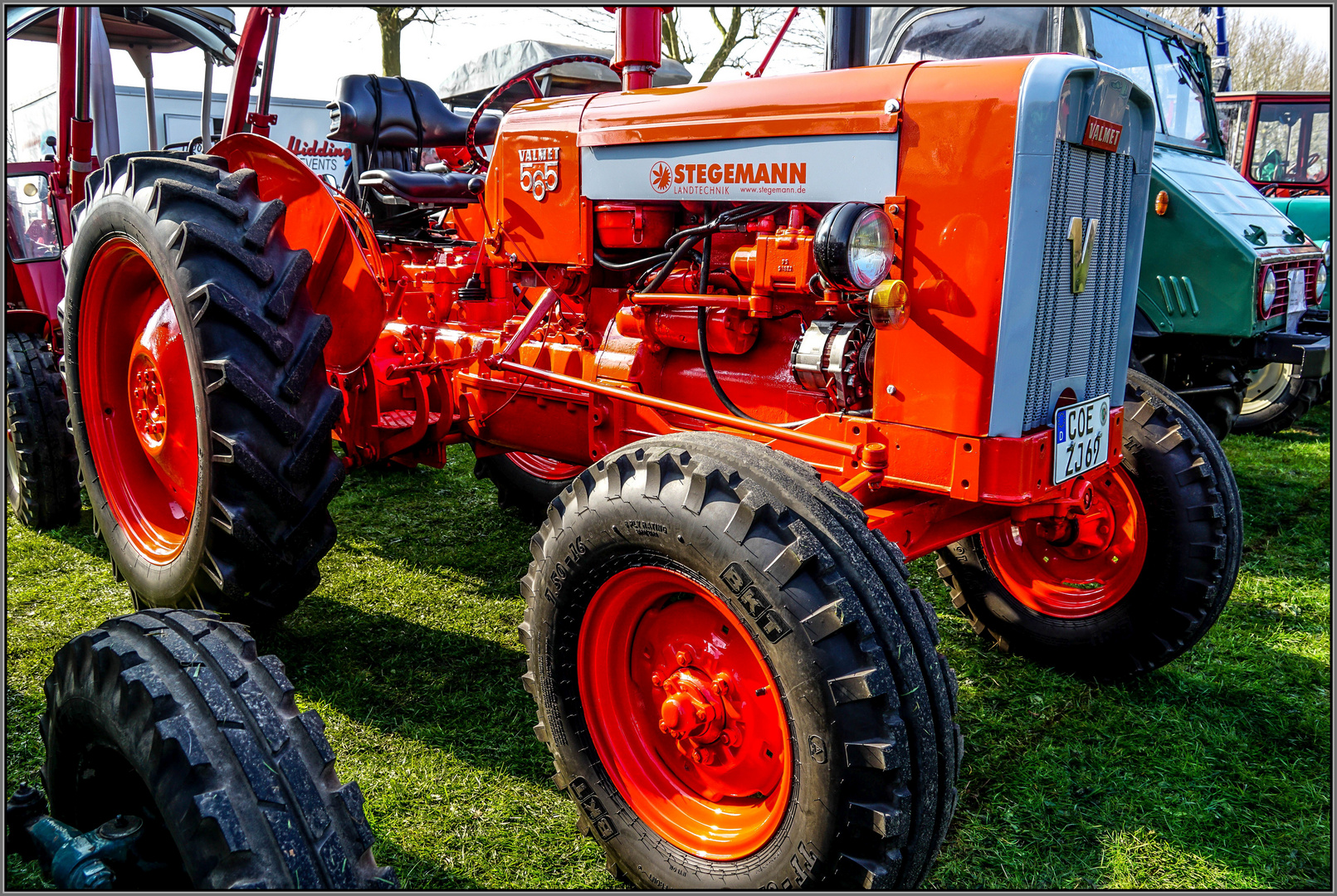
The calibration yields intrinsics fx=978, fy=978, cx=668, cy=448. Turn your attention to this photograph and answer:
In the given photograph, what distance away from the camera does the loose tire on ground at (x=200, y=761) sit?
4.41 feet

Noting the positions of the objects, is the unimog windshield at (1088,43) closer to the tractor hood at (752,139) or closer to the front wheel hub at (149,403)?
the tractor hood at (752,139)

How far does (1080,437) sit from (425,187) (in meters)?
2.99

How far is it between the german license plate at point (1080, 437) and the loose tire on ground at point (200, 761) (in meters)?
1.78

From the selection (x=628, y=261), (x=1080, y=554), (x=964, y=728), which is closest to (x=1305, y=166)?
(x=1080, y=554)

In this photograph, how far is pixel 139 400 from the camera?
3279mm

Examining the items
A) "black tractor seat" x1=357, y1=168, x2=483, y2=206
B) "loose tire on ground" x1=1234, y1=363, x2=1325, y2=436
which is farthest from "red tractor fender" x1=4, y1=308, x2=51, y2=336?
"loose tire on ground" x1=1234, y1=363, x2=1325, y2=436

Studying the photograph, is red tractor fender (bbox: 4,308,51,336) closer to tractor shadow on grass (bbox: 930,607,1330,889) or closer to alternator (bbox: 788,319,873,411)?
alternator (bbox: 788,319,873,411)

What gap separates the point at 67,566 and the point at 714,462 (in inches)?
131

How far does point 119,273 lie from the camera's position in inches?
130

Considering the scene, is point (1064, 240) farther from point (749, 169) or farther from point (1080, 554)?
point (1080, 554)

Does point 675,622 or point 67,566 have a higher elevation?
point 675,622

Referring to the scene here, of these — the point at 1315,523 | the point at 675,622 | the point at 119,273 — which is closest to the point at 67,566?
the point at 119,273

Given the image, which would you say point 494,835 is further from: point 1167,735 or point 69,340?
point 69,340

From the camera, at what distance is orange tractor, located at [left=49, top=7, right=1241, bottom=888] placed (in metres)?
2.00
